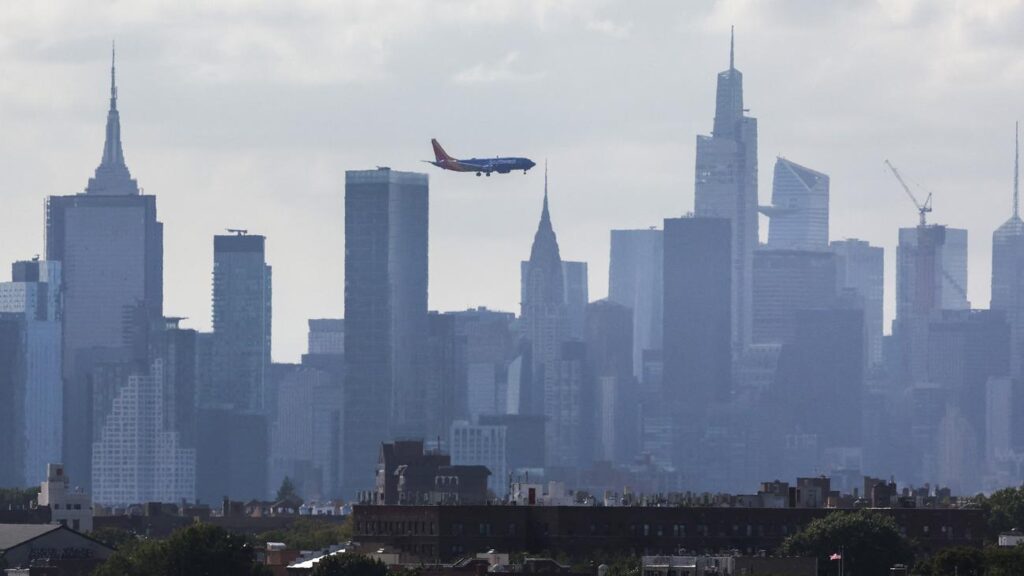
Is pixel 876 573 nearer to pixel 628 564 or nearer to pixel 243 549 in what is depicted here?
pixel 628 564

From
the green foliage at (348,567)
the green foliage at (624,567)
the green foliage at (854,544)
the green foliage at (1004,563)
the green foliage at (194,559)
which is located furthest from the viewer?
the green foliage at (854,544)

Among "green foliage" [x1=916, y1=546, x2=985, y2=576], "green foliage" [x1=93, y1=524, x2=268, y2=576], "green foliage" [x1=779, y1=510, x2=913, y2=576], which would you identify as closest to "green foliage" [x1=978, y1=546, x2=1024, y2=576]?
"green foliage" [x1=916, y1=546, x2=985, y2=576]

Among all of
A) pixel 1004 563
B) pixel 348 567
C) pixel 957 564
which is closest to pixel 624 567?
pixel 348 567

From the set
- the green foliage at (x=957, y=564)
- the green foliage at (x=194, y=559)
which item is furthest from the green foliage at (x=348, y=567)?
the green foliage at (x=957, y=564)

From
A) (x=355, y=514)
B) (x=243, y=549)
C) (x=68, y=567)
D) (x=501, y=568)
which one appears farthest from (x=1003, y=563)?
(x=355, y=514)

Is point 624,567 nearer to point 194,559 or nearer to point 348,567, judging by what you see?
point 348,567

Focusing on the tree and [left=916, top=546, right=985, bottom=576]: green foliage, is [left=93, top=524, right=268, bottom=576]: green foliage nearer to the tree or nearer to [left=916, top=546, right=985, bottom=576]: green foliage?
[left=916, top=546, right=985, bottom=576]: green foliage

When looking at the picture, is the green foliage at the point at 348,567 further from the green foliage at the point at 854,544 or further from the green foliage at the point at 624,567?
the green foliage at the point at 854,544
